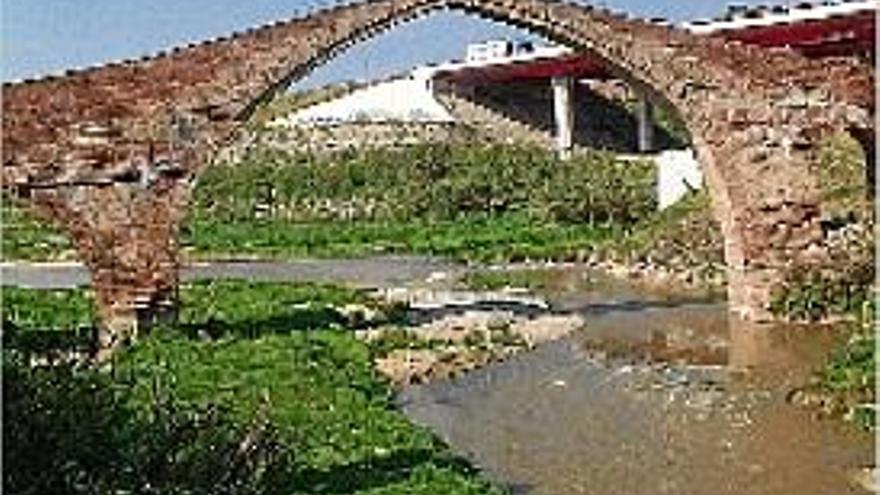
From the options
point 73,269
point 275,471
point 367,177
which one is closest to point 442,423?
point 275,471

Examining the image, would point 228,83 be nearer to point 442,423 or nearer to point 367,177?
point 442,423

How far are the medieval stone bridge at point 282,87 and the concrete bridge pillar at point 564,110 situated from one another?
3534 cm

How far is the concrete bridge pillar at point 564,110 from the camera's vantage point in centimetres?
6144

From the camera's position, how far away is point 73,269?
146 ft

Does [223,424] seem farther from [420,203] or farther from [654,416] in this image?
[420,203]

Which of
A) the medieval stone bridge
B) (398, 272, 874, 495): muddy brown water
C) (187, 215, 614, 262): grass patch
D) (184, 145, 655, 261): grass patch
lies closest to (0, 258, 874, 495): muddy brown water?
(398, 272, 874, 495): muddy brown water

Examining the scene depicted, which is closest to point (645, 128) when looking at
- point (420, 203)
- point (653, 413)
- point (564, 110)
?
point (564, 110)

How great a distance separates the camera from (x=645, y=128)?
6066 centimetres

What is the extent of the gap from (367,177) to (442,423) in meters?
41.4

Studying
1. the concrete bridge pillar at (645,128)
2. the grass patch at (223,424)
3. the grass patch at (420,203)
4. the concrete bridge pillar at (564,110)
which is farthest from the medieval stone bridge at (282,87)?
the concrete bridge pillar at (564,110)

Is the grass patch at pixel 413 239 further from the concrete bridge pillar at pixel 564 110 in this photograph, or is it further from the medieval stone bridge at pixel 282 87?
the medieval stone bridge at pixel 282 87

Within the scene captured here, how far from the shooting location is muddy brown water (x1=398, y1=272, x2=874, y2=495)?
49.0ft

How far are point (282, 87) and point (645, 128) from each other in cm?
3797

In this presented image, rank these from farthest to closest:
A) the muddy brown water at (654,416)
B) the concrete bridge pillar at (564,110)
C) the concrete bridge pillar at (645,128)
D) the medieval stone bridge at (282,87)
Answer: the concrete bridge pillar at (564,110), the concrete bridge pillar at (645,128), the medieval stone bridge at (282,87), the muddy brown water at (654,416)
